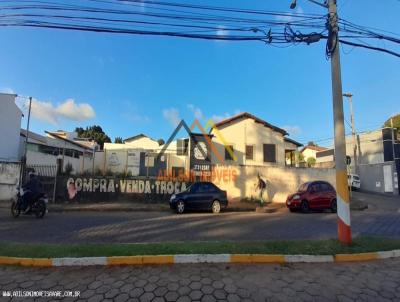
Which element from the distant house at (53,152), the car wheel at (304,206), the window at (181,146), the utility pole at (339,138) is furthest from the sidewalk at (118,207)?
the window at (181,146)

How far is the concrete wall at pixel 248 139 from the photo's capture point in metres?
27.2

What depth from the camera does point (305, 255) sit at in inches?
216

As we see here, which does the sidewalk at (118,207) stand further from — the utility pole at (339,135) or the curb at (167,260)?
the utility pole at (339,135)

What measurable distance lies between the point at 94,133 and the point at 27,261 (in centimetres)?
6044

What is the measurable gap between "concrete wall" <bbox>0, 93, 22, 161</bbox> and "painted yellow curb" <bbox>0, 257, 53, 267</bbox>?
2205 centimetres

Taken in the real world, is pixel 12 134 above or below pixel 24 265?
above

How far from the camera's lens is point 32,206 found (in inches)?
429

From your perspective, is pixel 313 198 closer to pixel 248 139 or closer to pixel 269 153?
pixel 269 153

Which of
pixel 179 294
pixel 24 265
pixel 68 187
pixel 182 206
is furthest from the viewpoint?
pixel 68 187

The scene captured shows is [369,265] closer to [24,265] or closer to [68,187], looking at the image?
[24,265]

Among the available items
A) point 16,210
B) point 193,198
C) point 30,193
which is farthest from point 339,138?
point 16,210

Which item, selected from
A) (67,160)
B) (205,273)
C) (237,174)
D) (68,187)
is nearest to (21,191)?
(68,187)

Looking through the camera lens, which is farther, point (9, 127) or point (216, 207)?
point (9, 127)

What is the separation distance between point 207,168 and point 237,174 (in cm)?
202
